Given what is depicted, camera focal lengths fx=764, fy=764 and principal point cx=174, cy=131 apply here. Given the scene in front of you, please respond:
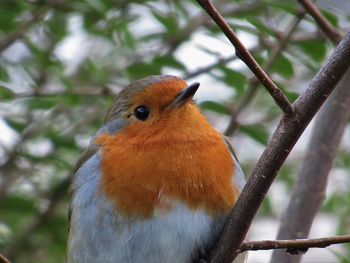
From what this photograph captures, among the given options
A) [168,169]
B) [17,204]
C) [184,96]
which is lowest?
[17,204]

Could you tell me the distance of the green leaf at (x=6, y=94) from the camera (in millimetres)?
4123

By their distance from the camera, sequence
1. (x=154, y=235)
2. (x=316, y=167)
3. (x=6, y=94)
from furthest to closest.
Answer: (x=316, y=167)
(x=6, y=94)
(x=154, y=235)

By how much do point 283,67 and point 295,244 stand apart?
178 centimetres

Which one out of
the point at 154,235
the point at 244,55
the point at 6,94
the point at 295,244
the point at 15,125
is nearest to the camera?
the point at 244,55

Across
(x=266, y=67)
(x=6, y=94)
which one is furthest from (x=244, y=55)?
(x=6, y=94)

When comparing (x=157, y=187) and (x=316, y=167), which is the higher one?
(x=316, y=167)

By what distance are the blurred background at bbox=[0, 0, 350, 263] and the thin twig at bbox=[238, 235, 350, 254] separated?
1389 millimetres

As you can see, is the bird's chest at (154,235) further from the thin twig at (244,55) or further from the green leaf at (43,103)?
the green leaf at (43,103)

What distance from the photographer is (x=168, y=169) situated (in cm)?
364

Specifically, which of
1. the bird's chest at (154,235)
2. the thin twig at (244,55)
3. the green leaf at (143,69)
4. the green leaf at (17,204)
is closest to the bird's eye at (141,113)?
the green leaf at (143,69)

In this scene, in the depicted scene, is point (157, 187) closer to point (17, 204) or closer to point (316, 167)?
point (316, 167)

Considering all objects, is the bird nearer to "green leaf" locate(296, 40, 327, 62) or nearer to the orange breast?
the orange breast

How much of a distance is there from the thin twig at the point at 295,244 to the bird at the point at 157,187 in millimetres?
600

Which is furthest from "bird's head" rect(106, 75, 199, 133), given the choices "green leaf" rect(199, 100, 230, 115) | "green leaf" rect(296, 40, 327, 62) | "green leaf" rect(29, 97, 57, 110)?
"green leaf" rect(296, 40, 327, 62)
